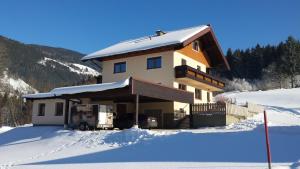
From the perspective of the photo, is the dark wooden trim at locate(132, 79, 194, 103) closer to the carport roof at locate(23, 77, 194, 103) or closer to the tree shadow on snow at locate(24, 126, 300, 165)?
the carport roof at locate(23, 77, 194, 103)

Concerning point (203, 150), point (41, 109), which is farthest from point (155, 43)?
point (203, 150)

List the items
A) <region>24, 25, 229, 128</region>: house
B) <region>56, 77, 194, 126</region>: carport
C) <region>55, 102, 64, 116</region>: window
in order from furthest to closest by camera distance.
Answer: <region>55, 102, 64, 116</region>: window → <region>24, 25, 229, 128</region>: house → <region>56, 77, 194, 126</region>: carport

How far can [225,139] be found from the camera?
54.5 feet

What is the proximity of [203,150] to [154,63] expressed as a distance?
17501mm

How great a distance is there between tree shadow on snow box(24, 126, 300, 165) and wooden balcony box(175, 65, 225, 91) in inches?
489

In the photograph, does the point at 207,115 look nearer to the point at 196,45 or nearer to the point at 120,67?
the point at 196,45

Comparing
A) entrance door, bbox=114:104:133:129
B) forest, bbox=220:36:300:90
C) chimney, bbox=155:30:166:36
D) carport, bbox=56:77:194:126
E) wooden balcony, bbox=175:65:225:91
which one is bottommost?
entrance door, bbox=114:104:133:129

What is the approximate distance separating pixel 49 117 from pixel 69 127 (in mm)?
8384

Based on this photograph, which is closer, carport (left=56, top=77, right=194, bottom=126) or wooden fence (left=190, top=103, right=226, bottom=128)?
carport (left=56, top=77, right=194, bottom=126)

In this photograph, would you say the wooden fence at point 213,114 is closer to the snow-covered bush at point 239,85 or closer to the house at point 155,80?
the house at point 155,80

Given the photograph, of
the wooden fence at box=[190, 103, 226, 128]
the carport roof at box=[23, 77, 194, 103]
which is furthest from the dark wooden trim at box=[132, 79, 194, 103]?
the wooden fence at box=[190, 103, 226, 128]

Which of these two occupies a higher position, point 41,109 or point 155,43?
point 155,43

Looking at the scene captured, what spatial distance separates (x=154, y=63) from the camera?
104 feet

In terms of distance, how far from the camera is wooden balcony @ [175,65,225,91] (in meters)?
30.0
